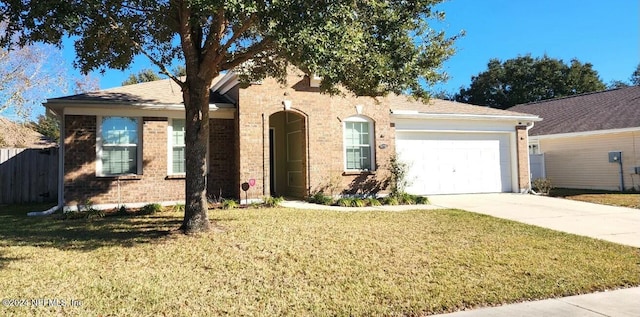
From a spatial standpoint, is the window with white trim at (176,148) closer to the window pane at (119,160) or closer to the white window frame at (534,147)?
the window pane at (119,160)

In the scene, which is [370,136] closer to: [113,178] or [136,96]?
[136,96]

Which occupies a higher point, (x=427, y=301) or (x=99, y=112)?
(x=99, y=112)

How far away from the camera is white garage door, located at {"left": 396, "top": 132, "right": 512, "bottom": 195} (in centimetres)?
1589

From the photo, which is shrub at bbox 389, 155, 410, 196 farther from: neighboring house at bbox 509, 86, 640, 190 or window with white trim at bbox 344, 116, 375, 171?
neighboring house at bbox 509, 86, 640, 190

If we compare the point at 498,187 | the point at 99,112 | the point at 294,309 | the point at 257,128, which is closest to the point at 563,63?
the point at 498,187

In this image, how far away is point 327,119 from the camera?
46.7 feet

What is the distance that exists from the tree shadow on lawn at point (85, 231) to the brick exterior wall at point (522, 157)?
13048 millimetres

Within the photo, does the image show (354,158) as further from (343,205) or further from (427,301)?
(427,301)

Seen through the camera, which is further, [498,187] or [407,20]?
[498,187]

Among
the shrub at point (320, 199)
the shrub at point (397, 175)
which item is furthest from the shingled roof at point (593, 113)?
the shrub at point (320, 199)

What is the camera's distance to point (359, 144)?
14.8 m

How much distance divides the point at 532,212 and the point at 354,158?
5.70 metres

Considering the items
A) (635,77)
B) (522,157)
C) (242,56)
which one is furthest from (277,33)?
(635,77)

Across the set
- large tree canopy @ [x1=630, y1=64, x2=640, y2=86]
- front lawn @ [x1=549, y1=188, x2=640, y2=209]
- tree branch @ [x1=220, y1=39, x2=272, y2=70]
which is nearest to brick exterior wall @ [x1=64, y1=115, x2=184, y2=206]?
tree branch @ [x1=220, y1=39, x2=272, y2=70]
